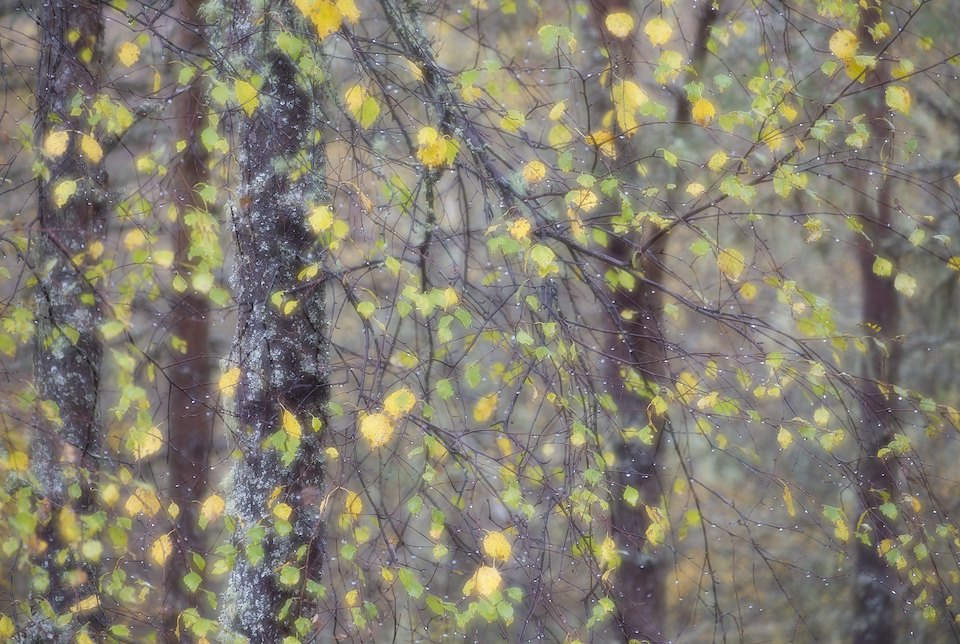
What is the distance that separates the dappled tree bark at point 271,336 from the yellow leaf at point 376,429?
0.72 metres

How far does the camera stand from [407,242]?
3.20m

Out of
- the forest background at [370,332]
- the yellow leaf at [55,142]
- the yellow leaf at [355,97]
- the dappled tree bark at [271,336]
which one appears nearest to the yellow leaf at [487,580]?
the forest background at [370,332]

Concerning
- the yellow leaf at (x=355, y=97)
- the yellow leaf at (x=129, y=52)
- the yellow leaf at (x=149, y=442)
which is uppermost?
the yellow leaf at (x=129, y=52)

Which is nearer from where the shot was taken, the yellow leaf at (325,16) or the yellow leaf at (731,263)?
the yellow leaf at (325,16)

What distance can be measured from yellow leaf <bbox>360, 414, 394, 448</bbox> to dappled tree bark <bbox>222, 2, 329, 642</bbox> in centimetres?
72

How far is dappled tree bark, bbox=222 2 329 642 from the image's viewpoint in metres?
3.48

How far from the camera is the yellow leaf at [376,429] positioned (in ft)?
9.20

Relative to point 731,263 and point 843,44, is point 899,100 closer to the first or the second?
point 843,44

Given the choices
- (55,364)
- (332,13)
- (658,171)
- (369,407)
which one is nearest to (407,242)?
(369,407)

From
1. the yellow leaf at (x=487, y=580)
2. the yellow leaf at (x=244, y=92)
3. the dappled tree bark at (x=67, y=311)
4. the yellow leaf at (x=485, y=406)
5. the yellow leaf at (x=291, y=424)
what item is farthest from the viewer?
the dappled tree bark at (x=67, y=311)

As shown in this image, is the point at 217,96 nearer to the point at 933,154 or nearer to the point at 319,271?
the point at 319,271

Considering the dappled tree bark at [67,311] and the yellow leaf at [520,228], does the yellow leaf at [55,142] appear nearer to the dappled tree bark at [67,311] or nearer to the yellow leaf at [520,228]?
the dappled tree bark at [67,311]

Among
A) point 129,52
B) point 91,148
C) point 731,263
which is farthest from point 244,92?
point 731,263

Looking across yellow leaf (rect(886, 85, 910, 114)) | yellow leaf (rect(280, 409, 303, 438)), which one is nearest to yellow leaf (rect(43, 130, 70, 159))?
yellow leaf (rect(280, 409, 303, 438))
